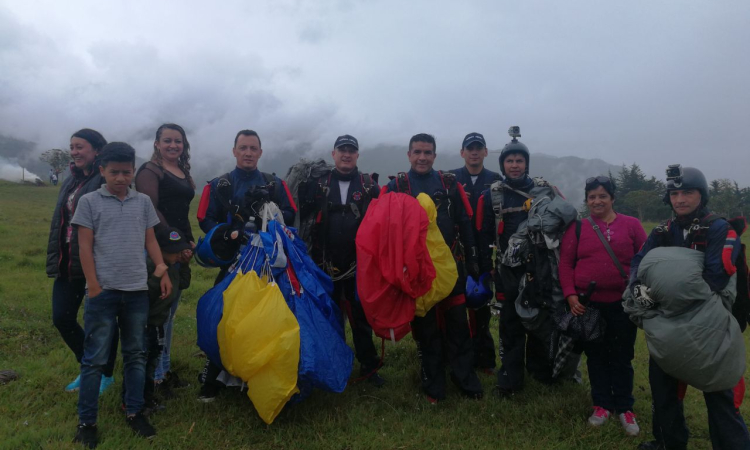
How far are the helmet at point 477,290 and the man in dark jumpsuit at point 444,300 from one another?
196mm

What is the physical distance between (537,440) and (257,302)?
8.73 ft

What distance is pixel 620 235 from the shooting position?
3.84 metres

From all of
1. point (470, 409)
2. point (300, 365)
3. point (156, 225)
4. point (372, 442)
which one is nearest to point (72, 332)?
point (156, 225)

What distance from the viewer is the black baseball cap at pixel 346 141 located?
4.84 meters

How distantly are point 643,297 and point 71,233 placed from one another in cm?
456

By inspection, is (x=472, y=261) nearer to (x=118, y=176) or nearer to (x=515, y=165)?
(x=515, y=165)

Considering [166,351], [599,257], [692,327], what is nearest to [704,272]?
[692,327]

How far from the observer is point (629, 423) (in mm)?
3857

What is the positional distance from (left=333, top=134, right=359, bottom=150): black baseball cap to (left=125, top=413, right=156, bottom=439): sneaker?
3139mm

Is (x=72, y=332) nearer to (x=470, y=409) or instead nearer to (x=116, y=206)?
(x=116, y=206)

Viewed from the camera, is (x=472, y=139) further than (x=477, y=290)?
Yes

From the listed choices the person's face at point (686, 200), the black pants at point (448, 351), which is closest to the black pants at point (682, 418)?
the person's face at point (686, 200)

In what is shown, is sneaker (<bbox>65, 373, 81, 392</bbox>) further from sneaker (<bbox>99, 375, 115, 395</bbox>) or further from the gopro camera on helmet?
the gopro camera on helmet

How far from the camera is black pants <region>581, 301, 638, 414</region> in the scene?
12.6 feet
